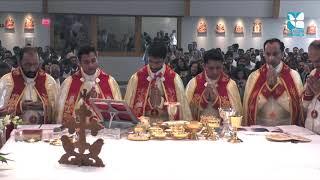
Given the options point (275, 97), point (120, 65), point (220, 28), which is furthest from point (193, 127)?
point (220, 28)

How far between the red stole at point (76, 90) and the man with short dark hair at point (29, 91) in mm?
244

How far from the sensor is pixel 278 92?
6.02 m

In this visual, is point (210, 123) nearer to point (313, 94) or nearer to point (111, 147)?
point (111, 147)

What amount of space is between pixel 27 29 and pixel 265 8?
9.38m

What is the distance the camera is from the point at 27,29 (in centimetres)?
1980

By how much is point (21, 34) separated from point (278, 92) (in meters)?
15.6

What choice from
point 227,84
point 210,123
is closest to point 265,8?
point 227,84

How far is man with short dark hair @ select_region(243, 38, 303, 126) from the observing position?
Answer: 236 inches

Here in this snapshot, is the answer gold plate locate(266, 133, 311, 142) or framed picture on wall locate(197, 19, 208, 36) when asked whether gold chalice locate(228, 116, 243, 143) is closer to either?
gold plate locate(266, 133, 311, 142)

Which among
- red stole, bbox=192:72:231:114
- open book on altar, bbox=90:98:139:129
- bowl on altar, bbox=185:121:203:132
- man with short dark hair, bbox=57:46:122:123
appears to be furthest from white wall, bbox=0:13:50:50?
bowl on altar, bbox=185:121:203:132

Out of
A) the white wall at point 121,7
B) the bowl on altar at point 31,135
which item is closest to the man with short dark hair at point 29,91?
the bowl on altar at point 31,135

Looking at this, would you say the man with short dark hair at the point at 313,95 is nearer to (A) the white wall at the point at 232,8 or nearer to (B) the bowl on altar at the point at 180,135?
(B) the bowl on altar at the point at 180,135

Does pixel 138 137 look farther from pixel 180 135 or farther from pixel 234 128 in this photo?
pixel 234 128

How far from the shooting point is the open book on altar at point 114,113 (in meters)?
4.54
